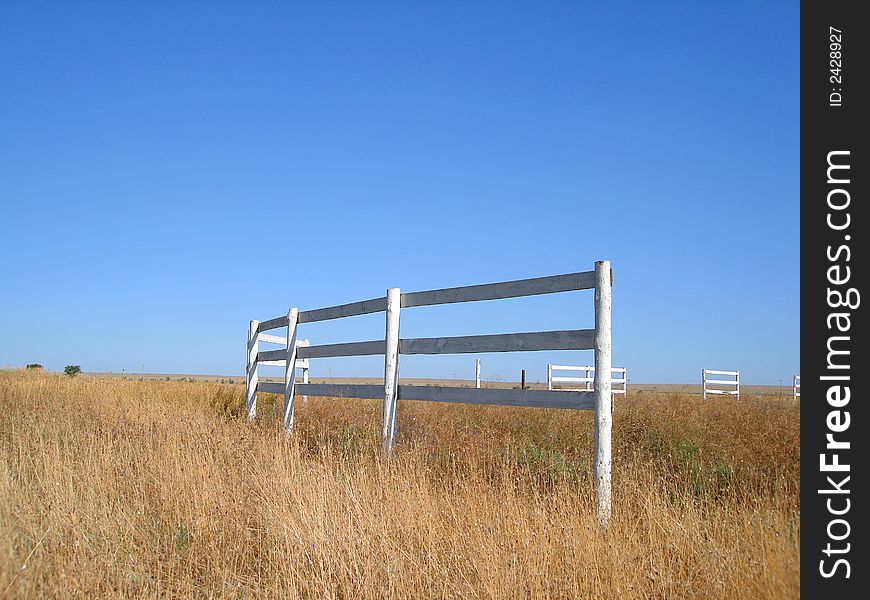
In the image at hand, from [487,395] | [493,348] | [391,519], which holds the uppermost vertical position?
[493,348]

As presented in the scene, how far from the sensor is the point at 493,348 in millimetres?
6379

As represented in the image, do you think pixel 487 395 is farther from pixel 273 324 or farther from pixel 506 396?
pixel 273 324

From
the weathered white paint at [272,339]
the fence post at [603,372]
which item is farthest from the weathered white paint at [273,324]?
the fence post at [603,372]

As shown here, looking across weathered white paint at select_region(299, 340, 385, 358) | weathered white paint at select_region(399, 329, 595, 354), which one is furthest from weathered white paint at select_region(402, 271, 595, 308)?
weathered white paint at select_region(299, 340, 385, 358)

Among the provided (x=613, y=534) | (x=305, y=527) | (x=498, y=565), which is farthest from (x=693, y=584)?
(x=305, y=527)

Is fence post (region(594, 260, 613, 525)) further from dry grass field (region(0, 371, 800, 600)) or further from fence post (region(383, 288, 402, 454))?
fence post (region(383, 288, 402, 454))

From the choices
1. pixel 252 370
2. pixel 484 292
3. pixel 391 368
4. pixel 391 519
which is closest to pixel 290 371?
pixel 252 370

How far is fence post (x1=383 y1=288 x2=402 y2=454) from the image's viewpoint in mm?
7285

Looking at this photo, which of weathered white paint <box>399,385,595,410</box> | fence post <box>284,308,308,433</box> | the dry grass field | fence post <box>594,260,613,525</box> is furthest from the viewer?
fence post <box>284,308,308,433</box>

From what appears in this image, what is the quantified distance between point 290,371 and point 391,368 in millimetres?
2888

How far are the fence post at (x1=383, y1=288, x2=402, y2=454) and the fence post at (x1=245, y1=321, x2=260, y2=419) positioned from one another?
447cm

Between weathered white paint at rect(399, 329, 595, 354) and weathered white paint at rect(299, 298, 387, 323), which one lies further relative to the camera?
weathered white paint at rect(299, 298, 387, 323)
